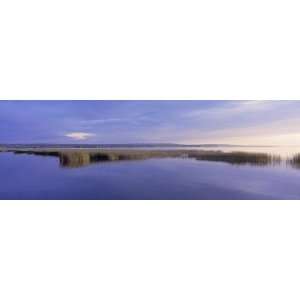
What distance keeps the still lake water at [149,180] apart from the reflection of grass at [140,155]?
3 centimetres

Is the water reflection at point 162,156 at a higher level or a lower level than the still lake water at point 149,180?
higher

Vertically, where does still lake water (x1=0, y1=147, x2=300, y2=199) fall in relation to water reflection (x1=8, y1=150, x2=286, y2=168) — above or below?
below

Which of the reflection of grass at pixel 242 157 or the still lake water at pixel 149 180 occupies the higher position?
the reflection of grass at pixel 242 157

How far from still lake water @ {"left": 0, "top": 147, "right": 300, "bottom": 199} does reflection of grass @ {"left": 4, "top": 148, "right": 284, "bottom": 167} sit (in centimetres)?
3

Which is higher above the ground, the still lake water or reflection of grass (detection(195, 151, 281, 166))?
reflection of grass (detection(195, 151, 281, 166))

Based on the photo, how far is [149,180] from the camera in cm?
293

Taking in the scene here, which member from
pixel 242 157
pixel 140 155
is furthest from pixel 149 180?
pixel 242 157

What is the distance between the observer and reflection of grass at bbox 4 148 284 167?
291 centimetres

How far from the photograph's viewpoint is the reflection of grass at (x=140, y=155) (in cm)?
291

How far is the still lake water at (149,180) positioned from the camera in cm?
290

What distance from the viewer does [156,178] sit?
2.93 m

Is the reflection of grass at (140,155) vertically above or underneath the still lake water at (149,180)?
above
